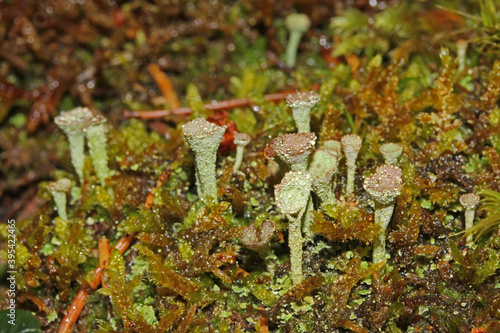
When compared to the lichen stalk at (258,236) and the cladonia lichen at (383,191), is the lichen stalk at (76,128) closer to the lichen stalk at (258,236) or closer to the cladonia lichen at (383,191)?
the lichen stalk at (258,236)

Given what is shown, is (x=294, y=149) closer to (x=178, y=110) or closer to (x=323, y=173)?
(x=323, y=173)

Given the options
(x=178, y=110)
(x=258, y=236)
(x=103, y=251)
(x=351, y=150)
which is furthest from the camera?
(x=178, y=110)

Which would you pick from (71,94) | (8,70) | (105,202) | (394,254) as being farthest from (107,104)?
(394,254)

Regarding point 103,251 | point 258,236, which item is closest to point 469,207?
point 258,236

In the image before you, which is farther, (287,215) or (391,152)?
(391,152)

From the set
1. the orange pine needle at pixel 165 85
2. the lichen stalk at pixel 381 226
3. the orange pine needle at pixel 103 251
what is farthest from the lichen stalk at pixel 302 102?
the orange pine needle at pixel 165 85

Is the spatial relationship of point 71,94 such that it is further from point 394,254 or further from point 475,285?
point 475,285

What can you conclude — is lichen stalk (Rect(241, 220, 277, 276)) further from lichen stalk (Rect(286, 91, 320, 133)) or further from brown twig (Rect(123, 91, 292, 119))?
brown twig (Rect(123, 91, 292, 119))
